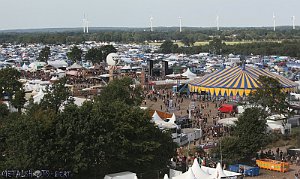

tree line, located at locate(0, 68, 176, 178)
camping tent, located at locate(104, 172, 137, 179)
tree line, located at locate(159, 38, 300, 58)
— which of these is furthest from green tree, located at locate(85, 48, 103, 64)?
camping tent, located at locate(104, 172, 137, 179)

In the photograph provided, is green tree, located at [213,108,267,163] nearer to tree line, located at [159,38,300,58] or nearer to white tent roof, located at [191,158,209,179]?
white tent roof, located at [191,158,209,179]

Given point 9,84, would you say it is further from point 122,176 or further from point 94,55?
point 94,55

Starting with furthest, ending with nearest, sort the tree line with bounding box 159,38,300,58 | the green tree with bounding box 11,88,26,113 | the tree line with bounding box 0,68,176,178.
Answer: the tree line with bounding box 159,38,300,58, the green tree with bounding box 11,88,26,113, the tree line with bounding box 0,68,176,178

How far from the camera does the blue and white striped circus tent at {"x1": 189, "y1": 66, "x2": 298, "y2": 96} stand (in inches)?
1249

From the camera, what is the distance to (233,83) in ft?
105

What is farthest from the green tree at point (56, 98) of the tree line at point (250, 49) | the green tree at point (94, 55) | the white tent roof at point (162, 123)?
the tree line at point (250, 49)

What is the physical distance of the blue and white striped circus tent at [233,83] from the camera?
31734 millimetres

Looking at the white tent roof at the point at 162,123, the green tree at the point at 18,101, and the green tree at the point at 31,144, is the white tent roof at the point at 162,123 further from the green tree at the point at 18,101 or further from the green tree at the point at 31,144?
the green tree at the point at 31,144

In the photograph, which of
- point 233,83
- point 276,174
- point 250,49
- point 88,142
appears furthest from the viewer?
point 250,49

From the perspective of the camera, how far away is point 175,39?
162m

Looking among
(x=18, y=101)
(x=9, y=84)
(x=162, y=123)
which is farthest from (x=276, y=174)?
(x=9, y=84)

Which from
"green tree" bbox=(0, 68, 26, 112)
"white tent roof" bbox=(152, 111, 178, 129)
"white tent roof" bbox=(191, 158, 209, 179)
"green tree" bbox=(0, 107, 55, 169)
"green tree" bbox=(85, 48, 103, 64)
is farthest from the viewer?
"green tree" bbox=(85, 48, 103, 64)

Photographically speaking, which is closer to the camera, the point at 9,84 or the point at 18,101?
the point at 18,101

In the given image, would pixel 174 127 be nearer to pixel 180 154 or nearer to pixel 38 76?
pixel 180 154
